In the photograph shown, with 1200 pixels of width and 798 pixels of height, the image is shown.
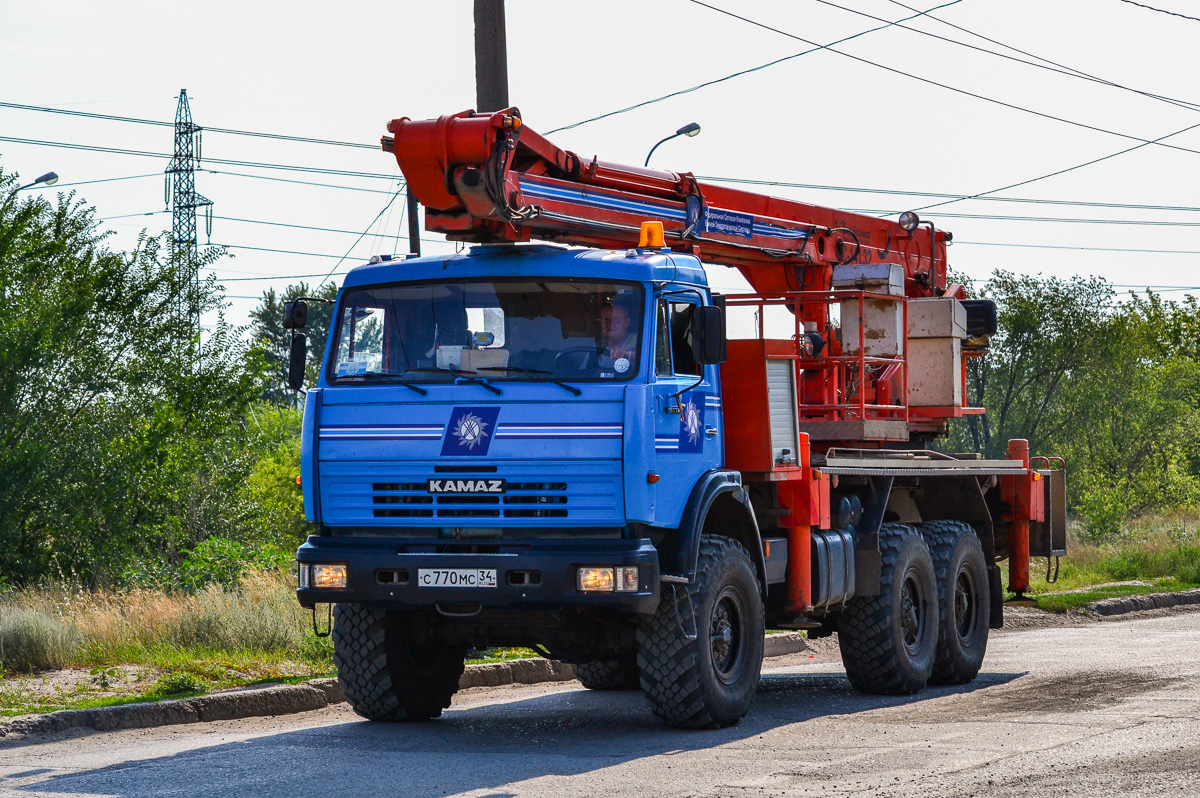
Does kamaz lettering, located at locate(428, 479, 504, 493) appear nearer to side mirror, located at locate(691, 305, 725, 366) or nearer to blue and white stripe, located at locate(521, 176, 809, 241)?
side mirror, located at locate(691, 305, 725, 366)

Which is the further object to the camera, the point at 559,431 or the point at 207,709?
the point at 207,709

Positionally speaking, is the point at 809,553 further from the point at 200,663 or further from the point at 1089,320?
the point at 1089,320

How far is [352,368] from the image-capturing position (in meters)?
9.68

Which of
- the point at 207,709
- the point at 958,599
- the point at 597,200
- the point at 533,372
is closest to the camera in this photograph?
the point at 533,372

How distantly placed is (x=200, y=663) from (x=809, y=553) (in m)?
5.07

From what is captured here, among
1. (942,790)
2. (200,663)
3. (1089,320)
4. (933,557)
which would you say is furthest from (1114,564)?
(1089,320)

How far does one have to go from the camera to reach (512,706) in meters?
11.4

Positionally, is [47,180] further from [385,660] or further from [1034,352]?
[1034,352]

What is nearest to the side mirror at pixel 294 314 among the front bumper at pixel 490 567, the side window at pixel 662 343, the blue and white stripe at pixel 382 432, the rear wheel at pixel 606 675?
the blue and white stripe at pixel 382 432

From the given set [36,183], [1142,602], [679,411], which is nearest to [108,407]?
[36,183]

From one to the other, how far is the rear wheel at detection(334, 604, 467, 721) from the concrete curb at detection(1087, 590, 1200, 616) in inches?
471

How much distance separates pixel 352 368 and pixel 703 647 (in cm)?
290

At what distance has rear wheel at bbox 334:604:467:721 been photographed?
995 cm

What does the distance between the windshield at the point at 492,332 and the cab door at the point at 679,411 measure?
273mm
